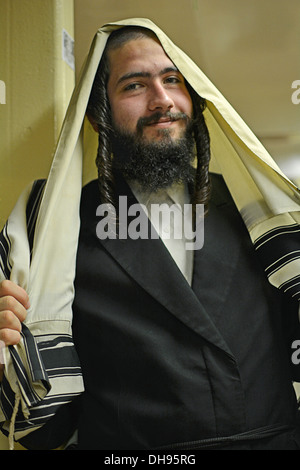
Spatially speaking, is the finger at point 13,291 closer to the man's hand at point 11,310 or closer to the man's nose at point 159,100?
the man's hand at point 11,310

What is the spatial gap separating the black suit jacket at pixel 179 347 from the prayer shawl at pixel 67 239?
5 centimetres

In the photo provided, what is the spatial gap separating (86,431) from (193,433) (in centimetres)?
21

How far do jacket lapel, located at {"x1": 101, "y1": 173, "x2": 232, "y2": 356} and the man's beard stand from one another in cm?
11

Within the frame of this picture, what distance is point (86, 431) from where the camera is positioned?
982 mm

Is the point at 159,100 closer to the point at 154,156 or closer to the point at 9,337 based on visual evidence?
the point at 154,156

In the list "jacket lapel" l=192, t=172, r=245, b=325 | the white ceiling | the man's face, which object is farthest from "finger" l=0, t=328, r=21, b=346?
the white ceiling

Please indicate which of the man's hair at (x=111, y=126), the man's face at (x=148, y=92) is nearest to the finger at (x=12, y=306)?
the man's hair at (x=111, y=126)

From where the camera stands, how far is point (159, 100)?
1.06m

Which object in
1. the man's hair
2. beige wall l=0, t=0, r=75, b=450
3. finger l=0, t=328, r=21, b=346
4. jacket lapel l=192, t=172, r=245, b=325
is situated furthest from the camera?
beige wall l=0, t=0, r=75, b=450

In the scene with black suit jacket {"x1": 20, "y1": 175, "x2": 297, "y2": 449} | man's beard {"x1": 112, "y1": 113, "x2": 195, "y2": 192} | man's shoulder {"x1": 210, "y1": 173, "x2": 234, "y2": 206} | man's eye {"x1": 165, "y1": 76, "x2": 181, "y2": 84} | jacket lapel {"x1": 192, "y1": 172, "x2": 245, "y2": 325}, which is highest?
man's eye {"x1": 165, "y1": 76, "x2": 181, "y2": 84}

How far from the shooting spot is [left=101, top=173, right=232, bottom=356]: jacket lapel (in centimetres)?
95

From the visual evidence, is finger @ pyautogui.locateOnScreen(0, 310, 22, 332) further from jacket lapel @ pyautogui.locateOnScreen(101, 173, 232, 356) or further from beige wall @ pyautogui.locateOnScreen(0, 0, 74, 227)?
beige wall @ pyautogui.locateOnScreen(0, 0, 74, 227)

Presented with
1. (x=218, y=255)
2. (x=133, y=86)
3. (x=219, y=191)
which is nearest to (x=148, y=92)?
(x=133, y=86)

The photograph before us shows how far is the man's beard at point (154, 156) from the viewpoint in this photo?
3.58 feet
